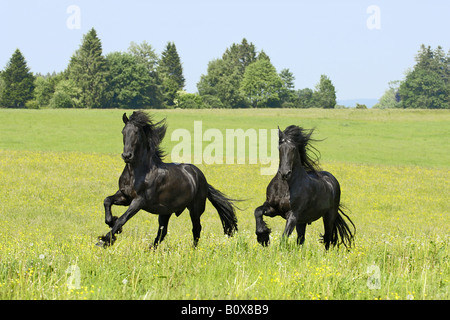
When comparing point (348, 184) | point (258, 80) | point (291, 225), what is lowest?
point (348, 184)

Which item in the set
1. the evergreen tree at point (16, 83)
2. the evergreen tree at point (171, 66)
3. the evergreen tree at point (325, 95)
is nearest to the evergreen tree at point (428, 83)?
the evergreen tree at point (325, 95)

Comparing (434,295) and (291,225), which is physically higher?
(291,225)

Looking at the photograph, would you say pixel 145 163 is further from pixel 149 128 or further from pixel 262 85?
pixel 262 85

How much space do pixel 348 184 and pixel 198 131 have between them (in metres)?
30.8

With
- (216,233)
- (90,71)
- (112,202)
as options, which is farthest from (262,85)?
(112,202)

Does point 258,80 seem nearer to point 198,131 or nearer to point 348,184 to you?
point 198,131

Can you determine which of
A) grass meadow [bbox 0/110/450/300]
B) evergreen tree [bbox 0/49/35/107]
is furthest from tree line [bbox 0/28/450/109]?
grass meadow [bbox 0/110/450/300]

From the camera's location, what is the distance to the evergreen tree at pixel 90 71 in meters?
115

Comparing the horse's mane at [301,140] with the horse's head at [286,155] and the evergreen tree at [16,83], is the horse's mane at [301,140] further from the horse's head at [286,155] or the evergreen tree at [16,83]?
the evergreen tree at [16,83]

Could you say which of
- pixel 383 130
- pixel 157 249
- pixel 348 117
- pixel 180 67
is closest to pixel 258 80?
pixel 180 67

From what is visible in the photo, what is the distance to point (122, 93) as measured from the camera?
115688 mm

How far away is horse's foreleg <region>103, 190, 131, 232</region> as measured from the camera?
875 cm

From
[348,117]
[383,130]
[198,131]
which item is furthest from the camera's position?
[348,117]

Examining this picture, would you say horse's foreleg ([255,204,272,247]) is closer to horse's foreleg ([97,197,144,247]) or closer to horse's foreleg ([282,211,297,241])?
horse's foreleg ([282,211,297,241])
